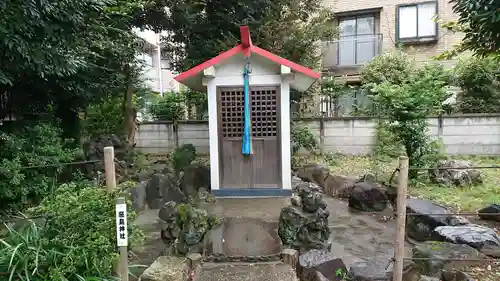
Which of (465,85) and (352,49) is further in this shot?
(352,49)

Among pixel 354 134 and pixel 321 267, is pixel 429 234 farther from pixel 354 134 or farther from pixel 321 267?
pixel 354 134

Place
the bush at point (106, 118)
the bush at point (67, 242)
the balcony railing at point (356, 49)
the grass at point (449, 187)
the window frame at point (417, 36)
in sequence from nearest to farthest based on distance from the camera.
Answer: the bush at point (67, 242) < the grass at point (449, 187) < the bush at point (106, 118) < the window frame at point (417, 36) < the balcony railing at point (356, 49)

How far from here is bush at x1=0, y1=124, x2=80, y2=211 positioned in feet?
17.0

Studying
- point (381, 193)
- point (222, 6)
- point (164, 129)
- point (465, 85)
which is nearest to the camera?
point (381, 193)

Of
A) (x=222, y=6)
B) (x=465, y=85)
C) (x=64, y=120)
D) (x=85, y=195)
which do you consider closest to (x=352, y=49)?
(x=465, y=85)

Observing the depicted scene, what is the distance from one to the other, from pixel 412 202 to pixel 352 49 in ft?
35.6

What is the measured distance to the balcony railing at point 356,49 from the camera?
15.6 metres

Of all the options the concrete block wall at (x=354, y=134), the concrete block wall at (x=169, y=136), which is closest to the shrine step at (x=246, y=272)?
the concrete block wall at (x=354, y=134)

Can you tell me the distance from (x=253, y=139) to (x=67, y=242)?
4.50m

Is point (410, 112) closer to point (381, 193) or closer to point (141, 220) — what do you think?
point (381, 193)

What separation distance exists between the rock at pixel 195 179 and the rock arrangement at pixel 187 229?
9.05 feet

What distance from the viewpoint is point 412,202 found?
21.1 feet

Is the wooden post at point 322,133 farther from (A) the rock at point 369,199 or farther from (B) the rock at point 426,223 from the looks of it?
(B) the rock at point 426,223

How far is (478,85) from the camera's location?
39.2ft
